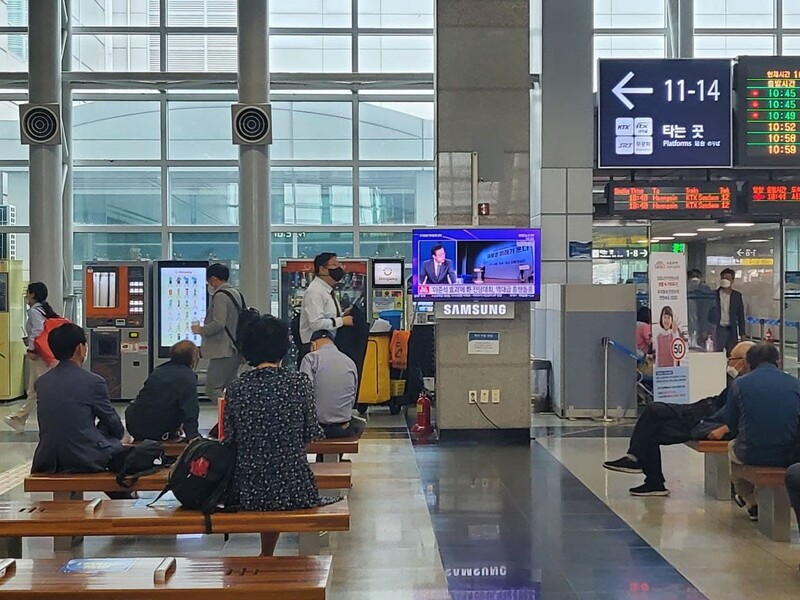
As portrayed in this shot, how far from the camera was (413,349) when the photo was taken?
38.6 feet

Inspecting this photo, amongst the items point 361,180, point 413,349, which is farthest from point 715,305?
point 361,180

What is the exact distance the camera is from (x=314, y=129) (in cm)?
1545

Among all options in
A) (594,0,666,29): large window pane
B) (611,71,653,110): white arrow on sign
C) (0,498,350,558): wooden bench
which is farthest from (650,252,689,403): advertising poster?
(594,0,666,29): large window pane

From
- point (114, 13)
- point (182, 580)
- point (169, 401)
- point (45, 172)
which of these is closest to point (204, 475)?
point (182, 580)

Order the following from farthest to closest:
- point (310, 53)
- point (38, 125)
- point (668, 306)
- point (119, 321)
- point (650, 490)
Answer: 1. point (310, 53)
2. point (38, 125)
3. point (119, 321)
4. point (668, 306)
5. point (650, 490)

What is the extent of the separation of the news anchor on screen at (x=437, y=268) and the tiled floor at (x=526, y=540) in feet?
5.61

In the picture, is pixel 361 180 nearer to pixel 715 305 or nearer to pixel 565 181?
pixel 565 181

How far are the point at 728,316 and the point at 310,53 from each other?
24.6ft

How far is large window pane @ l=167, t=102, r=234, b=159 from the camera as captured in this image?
50.0 ft

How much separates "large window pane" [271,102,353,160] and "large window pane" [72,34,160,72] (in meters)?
2.11

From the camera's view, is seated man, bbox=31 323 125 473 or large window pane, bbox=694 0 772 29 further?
large window pane, bbox=694 0 772 29

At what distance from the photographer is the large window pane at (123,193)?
1516 cm

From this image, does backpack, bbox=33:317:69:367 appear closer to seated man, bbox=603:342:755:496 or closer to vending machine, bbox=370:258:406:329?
vending machine, bbox=370:258:406:329

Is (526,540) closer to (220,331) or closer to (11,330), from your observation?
(220,331)
